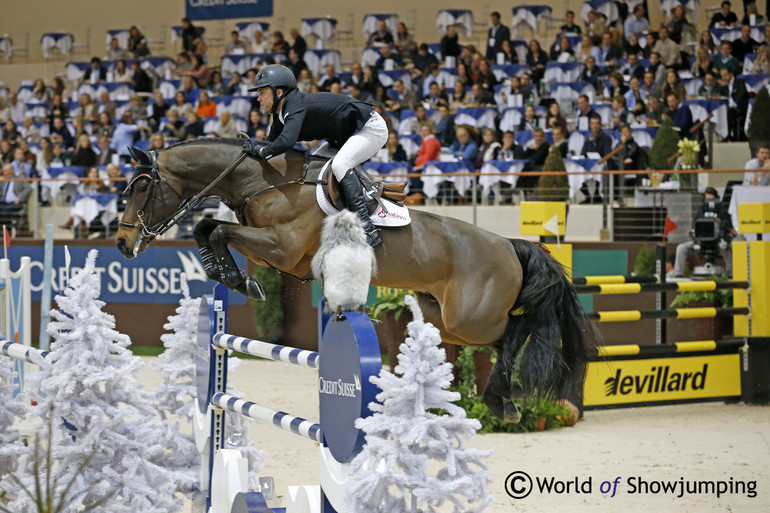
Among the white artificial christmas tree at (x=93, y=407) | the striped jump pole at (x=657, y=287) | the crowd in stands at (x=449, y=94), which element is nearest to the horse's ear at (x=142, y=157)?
the white artificial christmas tree at (x=93, y=407)

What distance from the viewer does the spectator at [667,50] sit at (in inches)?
528

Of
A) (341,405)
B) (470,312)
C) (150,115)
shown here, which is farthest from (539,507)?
(150,115)

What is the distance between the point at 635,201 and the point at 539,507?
5414 mm

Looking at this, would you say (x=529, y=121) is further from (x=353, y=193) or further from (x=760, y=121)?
(x=353, y=193)

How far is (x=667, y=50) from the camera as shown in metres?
13.6

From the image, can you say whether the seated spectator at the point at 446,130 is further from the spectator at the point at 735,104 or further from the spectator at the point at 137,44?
the spectator at the point at 137,44

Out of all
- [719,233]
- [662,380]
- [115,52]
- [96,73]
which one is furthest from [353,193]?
[115,52]

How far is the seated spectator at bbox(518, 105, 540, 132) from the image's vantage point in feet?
41.8

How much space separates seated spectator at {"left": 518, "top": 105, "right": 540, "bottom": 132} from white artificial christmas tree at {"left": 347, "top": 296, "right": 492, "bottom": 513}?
34.8 ft

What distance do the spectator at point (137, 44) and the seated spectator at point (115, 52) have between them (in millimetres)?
148

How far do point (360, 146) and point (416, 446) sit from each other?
9.64 ft

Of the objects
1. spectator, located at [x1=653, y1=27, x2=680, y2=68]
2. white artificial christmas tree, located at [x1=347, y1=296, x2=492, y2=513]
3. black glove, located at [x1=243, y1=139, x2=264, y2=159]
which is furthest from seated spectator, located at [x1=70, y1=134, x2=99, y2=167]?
white artificial christmas tree, located at [x1=347, y1=296, x2=492, y2=513]

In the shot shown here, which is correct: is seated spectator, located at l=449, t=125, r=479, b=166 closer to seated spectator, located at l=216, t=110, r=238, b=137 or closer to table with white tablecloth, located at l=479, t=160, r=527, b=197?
table with white tablecloth, located at l=479, t=160, r=527, b=197

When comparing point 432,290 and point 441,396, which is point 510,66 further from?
point 441,396
